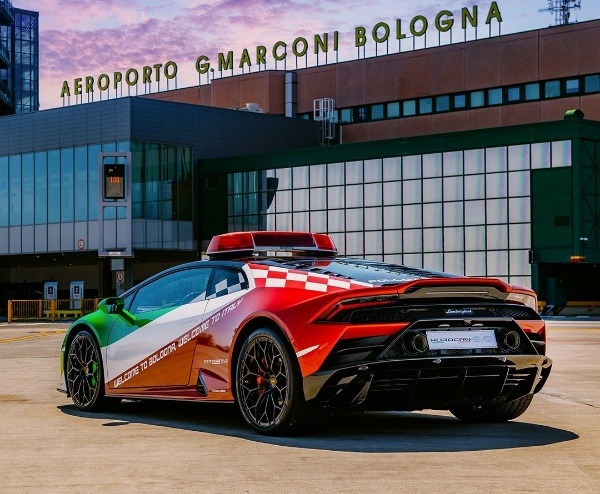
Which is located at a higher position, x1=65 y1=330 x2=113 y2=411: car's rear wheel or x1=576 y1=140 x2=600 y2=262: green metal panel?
x1=576 y1=140 x2=600 y2=262: green metal panel

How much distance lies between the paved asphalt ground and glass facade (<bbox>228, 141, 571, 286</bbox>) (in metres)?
51.2

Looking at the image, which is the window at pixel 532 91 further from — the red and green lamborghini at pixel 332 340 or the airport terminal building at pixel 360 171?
the red and green lamborghini at pixel 332 340

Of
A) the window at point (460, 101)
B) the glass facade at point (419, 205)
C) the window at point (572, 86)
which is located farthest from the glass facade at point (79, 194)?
the window at point (572, 86)

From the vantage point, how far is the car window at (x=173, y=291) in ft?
30.6

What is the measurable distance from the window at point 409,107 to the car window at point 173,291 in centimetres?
6830

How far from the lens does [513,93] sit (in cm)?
7306

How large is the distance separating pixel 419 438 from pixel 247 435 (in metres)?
1.15

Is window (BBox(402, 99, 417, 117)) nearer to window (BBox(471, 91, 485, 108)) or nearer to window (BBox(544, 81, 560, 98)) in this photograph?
window (BBox(471, 91, 485, 108))

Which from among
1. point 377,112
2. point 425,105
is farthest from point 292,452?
point 377,112

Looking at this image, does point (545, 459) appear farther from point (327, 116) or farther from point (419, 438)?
point (327, 116)

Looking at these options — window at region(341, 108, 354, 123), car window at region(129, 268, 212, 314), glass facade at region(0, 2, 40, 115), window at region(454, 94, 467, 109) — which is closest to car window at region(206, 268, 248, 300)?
car window at region(129, 268, 212, 314)

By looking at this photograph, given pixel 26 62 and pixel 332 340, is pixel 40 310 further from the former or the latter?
pixel 26 62

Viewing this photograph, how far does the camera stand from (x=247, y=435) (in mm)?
8195

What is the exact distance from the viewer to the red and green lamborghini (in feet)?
25.3
